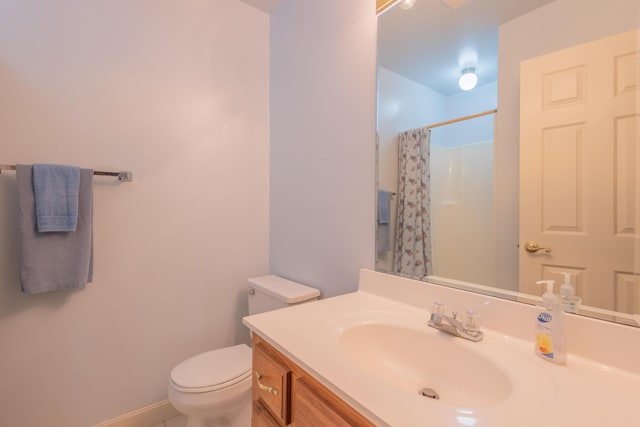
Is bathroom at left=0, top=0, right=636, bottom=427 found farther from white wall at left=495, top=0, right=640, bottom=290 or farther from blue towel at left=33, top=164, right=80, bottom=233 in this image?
white wall at left=495, top=0, right=640, bottom=290

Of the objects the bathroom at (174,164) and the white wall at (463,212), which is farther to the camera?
the bathroom at (174,164)

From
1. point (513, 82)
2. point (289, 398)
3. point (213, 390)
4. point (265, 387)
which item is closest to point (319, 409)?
point (289, 398)

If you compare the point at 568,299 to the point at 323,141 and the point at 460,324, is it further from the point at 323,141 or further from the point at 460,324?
the point at 323,141

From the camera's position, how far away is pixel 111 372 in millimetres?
1439

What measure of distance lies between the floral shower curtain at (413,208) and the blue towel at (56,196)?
4.71 ft

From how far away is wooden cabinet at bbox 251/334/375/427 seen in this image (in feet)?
1.93

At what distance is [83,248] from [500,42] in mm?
1829

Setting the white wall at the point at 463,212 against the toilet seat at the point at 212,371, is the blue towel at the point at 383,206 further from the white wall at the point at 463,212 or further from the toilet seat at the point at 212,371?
the toilet seat at the point at 212,371

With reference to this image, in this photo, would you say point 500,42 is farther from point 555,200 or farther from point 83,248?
point 83,248

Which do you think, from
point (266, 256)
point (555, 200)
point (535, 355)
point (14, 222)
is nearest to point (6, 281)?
point (14, 222)

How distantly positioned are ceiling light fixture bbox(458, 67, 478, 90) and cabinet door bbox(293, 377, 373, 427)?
995 mm

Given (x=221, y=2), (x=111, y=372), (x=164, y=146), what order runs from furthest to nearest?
(x=221, y=2)
(x=164, y=146)
(x=111, y=372)

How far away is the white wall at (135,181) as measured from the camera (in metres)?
1.25

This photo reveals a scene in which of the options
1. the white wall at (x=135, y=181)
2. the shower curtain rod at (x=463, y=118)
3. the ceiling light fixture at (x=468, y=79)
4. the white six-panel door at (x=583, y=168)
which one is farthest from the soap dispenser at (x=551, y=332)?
the white wall at (x=135, y=181)
